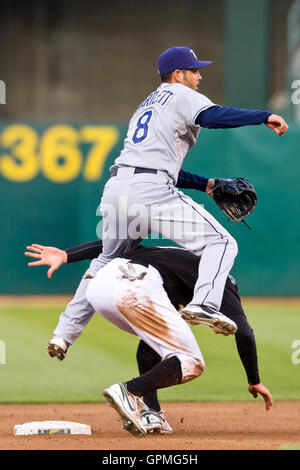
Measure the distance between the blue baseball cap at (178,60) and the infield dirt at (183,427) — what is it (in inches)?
82.3

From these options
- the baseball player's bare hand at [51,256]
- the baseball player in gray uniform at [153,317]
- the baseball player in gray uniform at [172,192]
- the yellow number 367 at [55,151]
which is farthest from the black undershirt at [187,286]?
the yellow number 367 at [55,151]

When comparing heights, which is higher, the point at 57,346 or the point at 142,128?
the point at 142,128

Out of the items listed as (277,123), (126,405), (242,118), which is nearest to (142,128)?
(242,118)

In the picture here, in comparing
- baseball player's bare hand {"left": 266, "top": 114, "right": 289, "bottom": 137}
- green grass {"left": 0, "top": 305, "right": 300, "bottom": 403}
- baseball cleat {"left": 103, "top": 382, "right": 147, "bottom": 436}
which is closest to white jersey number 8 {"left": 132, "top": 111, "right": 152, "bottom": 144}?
baseball player's bare hand {"left": 266, "top": 114, "right": 289, "bottom": 137}

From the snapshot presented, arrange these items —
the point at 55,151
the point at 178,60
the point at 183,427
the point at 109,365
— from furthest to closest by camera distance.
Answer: the point at 55,151 → the point at 109,365 → the point at 183,427 → the point at 178,60

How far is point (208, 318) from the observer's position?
14.1 ft

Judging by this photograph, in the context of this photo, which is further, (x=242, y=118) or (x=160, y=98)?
(x=160, y=98)

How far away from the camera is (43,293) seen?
41.2ft

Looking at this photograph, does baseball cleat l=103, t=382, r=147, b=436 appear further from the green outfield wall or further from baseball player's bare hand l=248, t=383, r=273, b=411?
the green outfield wall

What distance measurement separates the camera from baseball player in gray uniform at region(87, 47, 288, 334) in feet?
14.4

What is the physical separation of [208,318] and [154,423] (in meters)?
0.74

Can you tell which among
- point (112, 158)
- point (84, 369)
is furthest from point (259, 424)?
point (112, 158)

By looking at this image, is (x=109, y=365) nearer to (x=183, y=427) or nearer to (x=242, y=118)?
(x=183, y=427)

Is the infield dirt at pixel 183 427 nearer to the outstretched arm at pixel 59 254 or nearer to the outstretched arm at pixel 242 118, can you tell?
the outstretched arm at pixel 59 254
